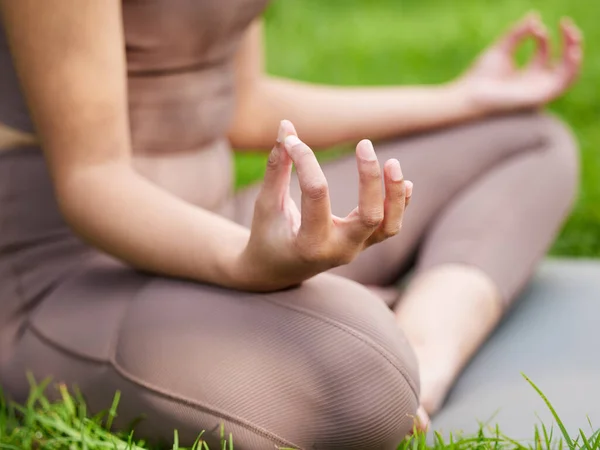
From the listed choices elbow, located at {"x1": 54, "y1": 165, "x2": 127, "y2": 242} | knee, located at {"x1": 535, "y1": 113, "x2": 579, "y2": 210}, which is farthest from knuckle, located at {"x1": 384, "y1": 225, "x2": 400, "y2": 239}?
knee, located at {"x1": 535, "y1": 113, "x2": 579, "y2": 210}

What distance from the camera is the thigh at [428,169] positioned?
63.3 inches

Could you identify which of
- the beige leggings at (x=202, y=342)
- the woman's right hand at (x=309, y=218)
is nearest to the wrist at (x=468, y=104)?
the beige leggings at (x=202, y=342)

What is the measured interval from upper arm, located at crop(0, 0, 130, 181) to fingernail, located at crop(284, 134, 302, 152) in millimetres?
321

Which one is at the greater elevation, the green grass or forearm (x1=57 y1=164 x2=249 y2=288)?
forearm (x1=57 y1=164 x2=249 y2=288)

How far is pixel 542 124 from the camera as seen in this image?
179 cm

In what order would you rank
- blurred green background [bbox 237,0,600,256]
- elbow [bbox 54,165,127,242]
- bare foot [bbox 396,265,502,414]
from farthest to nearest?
blurred green background [bbox 237,0,600,256], bare foot [bbox 396,265,502,414], elbow [bbox 54,165,127,242]

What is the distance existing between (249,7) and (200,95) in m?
0.14

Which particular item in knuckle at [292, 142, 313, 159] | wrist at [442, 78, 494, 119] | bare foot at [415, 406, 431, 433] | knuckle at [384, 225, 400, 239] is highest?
knuckle at [292, 142, 313, 159]

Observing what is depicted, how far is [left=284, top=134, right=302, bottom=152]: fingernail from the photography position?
37.6 inches

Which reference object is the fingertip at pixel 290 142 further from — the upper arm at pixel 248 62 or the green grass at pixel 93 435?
the upper arm at pixel 248 62

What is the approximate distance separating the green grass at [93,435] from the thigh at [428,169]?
436 mm

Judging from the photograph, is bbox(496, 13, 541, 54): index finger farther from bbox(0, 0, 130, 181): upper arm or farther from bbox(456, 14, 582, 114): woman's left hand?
bbox(0, 0, 130, 181): upper arm

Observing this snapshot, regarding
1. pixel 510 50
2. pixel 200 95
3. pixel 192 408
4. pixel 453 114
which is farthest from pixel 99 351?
pixel 510 50

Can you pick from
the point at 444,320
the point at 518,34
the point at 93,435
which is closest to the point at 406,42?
the point at 518,34
